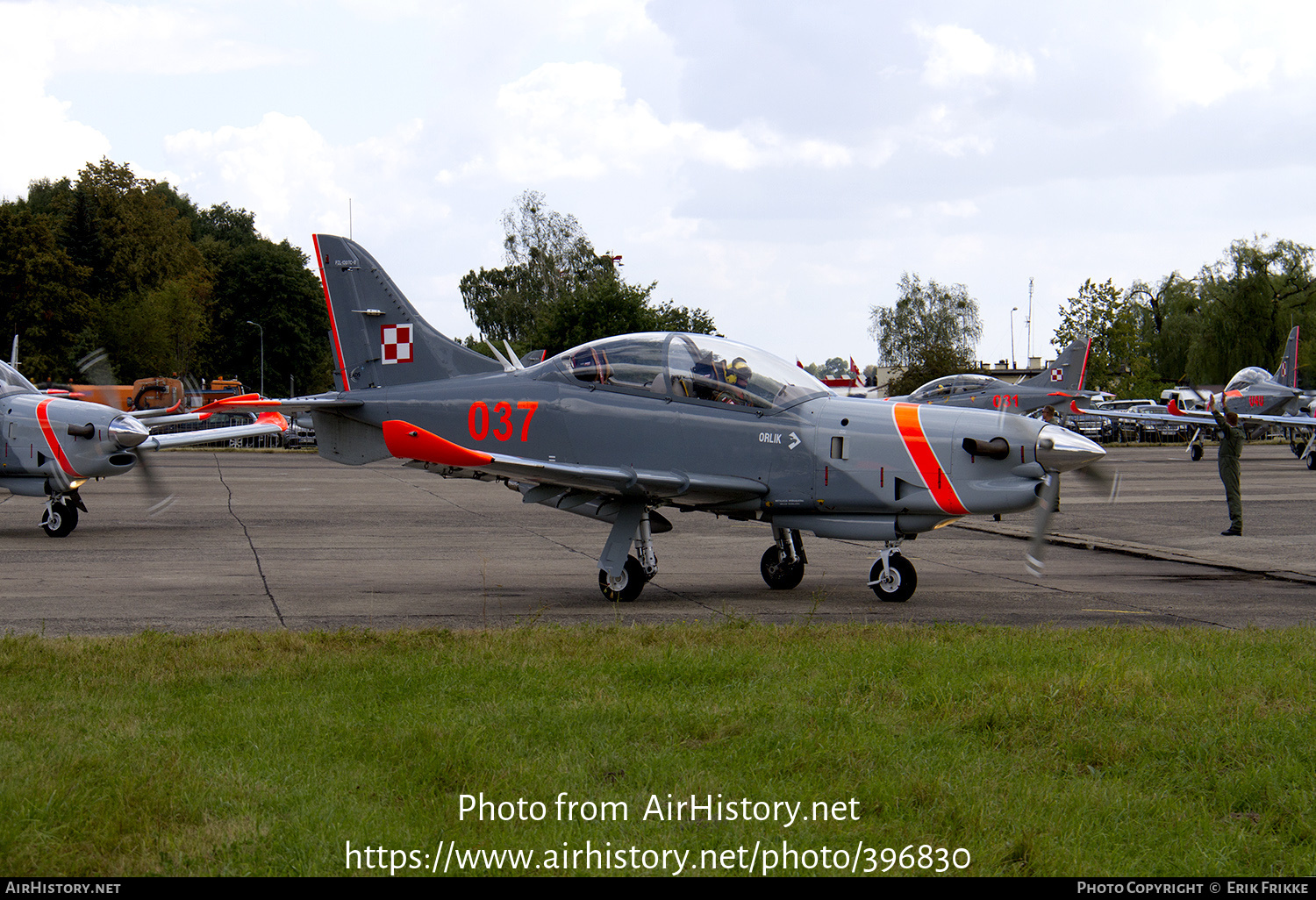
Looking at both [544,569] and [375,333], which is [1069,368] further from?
[375,333]

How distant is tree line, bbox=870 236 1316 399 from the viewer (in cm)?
6512

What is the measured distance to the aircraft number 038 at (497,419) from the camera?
1105cm

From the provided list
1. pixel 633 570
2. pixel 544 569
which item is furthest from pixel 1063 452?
pixel 544 569

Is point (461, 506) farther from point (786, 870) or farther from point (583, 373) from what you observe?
point (786, 870)

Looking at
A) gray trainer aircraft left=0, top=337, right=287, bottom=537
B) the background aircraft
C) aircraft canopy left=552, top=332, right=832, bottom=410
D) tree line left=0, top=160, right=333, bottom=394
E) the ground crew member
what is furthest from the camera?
tree line left=0, top=160, right=333, bottom=394

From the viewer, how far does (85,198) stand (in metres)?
67.5

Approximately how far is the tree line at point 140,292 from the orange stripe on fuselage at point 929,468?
26933mm

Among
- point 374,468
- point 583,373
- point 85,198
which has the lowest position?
point 374,468

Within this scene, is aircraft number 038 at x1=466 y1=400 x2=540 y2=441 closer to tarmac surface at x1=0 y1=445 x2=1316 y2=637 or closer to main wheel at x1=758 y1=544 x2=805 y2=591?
tarmac surface at x1=0 y1=445 x2=1316 y2=637

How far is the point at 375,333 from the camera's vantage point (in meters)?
12.5

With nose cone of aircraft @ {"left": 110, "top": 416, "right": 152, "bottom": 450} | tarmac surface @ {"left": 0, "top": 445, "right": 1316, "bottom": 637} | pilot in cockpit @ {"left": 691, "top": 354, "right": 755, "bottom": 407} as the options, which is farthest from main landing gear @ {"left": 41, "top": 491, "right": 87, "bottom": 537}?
pilot in cockpit @ {"left": 691, "top": 354, "right": 755, "bottom": 407}

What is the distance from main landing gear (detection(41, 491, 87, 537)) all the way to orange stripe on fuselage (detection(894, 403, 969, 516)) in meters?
12.2
